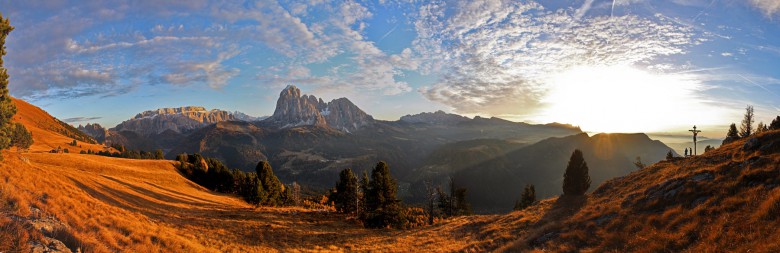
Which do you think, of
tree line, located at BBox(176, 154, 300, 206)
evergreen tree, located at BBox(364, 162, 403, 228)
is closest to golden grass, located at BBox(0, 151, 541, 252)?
evergreen tree, located at BBox(364, 162, 403, 228)

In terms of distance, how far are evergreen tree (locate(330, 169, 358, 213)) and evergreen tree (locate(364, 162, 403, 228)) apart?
5.99 meters

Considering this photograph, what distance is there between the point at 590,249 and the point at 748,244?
7324 mm

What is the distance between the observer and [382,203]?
5084 centimetres

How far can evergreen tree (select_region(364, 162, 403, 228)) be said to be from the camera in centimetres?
4575

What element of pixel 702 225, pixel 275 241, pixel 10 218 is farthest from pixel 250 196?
pixel 702 225

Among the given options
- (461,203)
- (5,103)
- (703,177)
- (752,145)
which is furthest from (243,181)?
(752,145)

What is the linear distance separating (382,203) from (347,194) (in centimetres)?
1018

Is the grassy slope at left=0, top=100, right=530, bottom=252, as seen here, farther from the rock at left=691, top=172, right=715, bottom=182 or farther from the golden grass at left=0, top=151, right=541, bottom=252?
the rock at left=691, top=172, right=715, bottom=182

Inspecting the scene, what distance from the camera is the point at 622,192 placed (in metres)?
32.3

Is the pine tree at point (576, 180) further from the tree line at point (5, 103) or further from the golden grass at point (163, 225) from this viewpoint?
the tree line at point (5, 103)

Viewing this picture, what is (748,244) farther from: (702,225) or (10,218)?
(10,218)

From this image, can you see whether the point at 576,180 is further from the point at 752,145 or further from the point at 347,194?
the point at 347,194

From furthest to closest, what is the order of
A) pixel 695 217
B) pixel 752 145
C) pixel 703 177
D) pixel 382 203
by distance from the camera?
pixel 382 203 → pixel 752 145 → pixel 703 177 → pixel 695 217

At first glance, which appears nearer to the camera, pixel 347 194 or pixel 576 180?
pixel 576 180
